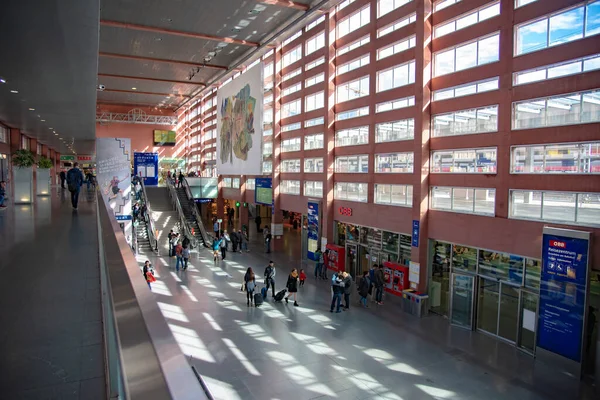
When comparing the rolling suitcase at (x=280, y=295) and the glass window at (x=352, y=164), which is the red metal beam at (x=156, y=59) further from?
the rolling suitcase at (x=280, y=295)

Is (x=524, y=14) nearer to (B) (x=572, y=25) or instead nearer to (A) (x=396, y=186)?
(B) (x=572, y=25)

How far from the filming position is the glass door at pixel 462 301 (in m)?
14.3

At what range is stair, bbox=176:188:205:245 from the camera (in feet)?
91.8

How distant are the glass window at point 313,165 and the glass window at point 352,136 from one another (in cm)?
235

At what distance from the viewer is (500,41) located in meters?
13.2

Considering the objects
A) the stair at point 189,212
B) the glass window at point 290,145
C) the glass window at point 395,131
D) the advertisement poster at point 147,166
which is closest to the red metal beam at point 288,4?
the glass window at point 290,145

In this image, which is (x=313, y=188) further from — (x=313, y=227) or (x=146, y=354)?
(x=146, y=354)

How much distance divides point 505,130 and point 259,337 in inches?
386

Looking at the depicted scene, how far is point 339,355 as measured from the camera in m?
11.3

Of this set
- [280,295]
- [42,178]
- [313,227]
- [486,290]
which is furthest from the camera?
[313,227]

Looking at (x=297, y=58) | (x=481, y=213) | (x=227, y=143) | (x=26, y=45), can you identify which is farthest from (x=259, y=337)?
(x=227, y=143)

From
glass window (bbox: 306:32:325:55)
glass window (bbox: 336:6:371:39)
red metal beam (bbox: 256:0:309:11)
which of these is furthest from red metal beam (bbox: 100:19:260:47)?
glass window (bbox: 336:6:371:39)

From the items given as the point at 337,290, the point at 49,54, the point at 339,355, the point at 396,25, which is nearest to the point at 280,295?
the point at 337,290

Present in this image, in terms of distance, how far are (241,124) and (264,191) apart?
5.82 meters
